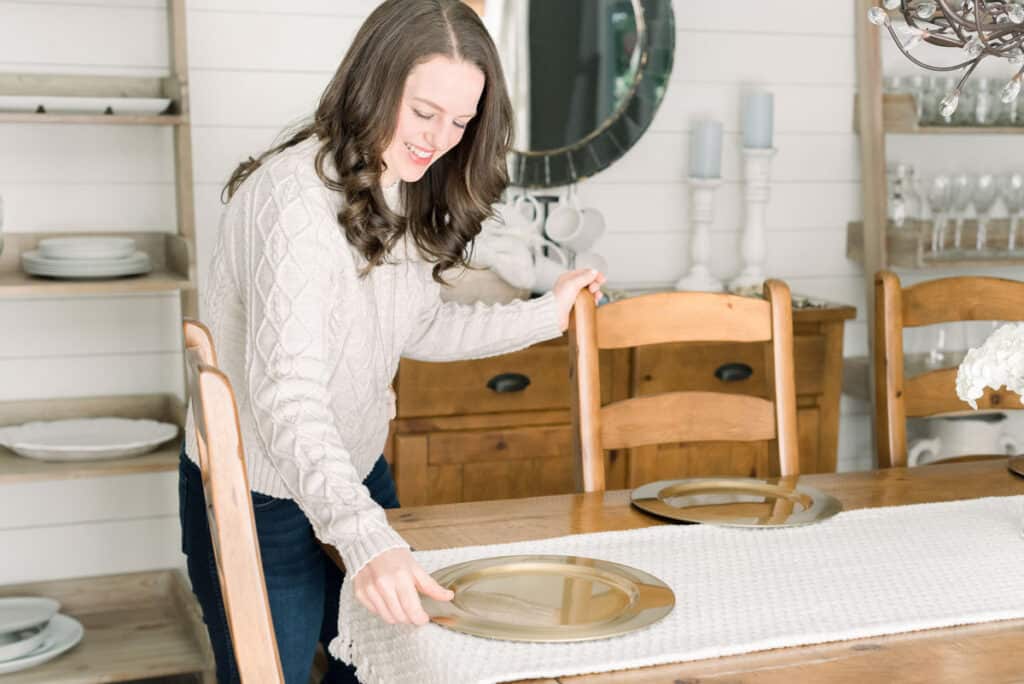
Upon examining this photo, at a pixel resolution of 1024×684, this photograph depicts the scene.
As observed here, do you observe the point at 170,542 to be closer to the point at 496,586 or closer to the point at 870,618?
the point at 496,586

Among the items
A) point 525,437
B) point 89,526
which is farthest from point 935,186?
point 89,526

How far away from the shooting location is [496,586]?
1411mm

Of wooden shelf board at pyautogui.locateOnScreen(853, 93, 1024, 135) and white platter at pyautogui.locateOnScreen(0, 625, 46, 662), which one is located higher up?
wooden shelf board at pyautogui.locateOnScreen(853, 93, 1024, 135)

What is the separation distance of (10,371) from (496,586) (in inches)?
74.7

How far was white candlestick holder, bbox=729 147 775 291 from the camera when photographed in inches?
130

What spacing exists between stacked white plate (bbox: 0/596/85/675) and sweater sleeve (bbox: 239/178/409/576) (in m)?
1.41

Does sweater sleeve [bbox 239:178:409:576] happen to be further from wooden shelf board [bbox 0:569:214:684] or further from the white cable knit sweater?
wooden shelf board [bbox 0:569:214:684]

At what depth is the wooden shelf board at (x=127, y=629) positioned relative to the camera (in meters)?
2.60

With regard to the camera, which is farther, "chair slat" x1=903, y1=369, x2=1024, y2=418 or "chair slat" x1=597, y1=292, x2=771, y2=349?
"chair slat" x1=903, y1=369, x2=1024, y2=418

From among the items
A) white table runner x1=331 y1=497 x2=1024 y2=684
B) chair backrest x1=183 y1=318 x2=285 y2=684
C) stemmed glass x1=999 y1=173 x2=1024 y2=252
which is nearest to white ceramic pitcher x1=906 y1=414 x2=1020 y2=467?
stemmed glass x1=999 y1=173 x2=1024 y2=252

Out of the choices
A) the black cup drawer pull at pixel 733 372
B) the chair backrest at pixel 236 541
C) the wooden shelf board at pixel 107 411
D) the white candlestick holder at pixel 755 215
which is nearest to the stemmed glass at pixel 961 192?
the white candlestick holder at pixel 755 215

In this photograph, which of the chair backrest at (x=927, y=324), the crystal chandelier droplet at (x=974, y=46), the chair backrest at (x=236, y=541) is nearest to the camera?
the chair backrest at (x=236, y=541)

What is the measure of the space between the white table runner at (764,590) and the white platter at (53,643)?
1410mm

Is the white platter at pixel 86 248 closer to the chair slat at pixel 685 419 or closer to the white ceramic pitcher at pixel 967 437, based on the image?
the chair slat at pixel 685 419
